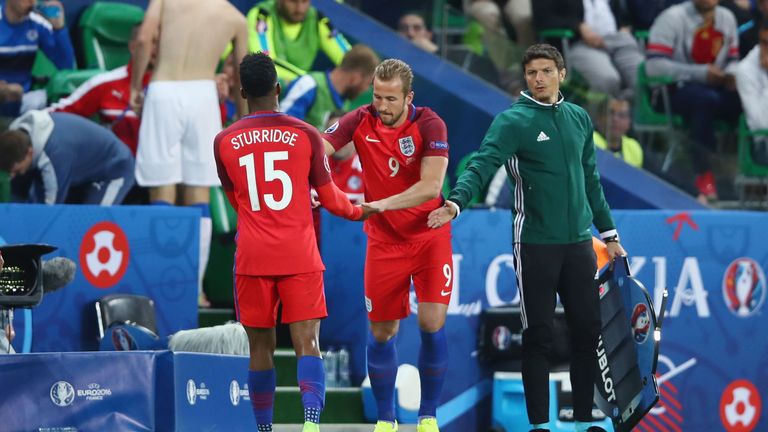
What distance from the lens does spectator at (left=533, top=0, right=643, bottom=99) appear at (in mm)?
13016

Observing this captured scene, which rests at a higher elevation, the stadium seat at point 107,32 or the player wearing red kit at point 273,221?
the stadium seat at point 107,32

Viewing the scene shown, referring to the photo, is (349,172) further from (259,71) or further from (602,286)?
(259,71)

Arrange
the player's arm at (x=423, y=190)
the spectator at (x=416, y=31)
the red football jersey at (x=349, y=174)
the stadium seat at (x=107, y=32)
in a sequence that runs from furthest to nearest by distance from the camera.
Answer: the spectator at (x=416, y=31)
the stadium seat at (x=107, y=32)
the red football jersey at (x=349, y=174)
the player's arm at (x=423, y=190)

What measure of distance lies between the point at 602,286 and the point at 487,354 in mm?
1659

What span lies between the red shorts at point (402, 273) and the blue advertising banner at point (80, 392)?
124cm

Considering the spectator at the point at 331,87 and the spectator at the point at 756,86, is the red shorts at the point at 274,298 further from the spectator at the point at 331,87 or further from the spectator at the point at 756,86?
the spectator at the point at 756,86

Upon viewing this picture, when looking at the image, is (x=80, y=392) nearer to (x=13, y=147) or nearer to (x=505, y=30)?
(x=13, y=147)

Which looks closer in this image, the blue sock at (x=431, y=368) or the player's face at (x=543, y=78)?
the player's face at (x=543, y=78)

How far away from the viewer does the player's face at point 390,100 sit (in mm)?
7629

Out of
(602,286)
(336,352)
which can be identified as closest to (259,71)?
(602,286)

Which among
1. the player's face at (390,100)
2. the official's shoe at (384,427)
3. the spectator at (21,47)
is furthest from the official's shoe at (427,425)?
the spectator at (21,47)

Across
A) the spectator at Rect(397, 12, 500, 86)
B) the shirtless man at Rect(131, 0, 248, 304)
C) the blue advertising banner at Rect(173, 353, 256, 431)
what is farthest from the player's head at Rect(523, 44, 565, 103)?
the spectator at Rect(397, 12, 500, 86)

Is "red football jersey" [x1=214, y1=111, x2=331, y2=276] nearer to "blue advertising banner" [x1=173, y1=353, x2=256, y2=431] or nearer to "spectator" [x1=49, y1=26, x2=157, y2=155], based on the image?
"blue advertising banner" [x1=173, y1=353, x2=256, y2=431]

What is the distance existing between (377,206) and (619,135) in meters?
5.95
